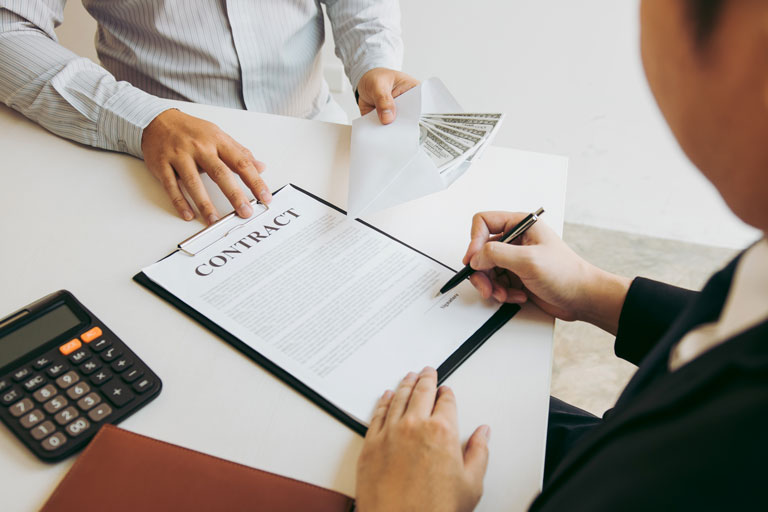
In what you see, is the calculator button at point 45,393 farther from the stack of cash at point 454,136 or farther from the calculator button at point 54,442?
the stack of cash at point 454,136

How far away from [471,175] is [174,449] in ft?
1.82

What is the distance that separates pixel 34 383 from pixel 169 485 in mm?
167

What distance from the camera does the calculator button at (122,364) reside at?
1.63 ft

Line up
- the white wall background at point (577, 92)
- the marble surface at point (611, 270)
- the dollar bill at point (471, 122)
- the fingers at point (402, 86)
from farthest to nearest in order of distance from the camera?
Result: the white wall background at point (577, 92) < the marble surface at point (611, 270) < the fingers at point (402, 86) < the dollar bill at point (471, 122)

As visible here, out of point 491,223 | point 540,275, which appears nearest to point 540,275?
point 540,275

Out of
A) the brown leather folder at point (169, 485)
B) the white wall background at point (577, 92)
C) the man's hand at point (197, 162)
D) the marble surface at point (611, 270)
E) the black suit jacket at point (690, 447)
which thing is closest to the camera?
the black suit jacket at point (690, 447)

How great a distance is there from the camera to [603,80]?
1.58 meters

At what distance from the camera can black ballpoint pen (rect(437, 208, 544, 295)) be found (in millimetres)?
594

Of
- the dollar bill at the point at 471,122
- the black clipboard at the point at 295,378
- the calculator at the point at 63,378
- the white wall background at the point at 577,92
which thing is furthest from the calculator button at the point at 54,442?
the white wall background at the point at 577,92

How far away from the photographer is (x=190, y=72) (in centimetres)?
101

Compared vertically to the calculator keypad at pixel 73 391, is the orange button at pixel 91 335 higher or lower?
higher

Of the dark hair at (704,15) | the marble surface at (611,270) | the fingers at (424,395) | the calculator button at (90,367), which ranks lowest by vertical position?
the marble surface at (611,270)

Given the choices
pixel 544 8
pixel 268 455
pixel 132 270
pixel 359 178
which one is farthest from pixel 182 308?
pixel 544 8

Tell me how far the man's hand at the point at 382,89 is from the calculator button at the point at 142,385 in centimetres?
53
